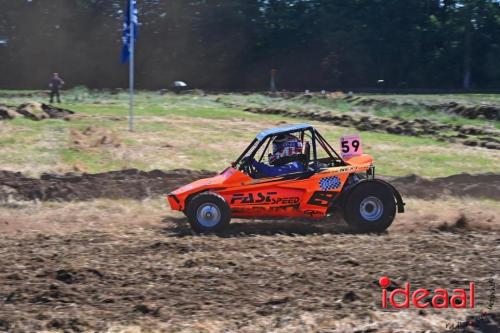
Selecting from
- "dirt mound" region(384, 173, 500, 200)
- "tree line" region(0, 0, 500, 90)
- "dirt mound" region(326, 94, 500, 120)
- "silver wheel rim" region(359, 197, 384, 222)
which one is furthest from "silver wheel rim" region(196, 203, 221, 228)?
"tree line" region(0, 0, 500, 90)

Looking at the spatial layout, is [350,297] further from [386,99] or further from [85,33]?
[85,33]

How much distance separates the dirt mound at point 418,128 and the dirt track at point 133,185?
6.66 meters

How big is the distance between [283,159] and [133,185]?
435cm

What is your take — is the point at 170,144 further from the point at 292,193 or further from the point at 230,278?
the point at 230,278

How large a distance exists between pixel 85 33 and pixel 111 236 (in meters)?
49.6

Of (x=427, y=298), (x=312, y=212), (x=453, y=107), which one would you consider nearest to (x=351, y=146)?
(x=312, y=212)

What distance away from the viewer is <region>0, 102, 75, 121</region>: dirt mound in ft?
74.6

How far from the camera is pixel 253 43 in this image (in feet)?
191

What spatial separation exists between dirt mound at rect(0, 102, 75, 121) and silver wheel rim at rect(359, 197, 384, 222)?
1465 cm

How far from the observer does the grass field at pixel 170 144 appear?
17359mm

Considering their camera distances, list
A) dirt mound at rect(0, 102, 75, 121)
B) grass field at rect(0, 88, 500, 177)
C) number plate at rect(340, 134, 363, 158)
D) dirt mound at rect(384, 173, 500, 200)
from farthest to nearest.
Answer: dirt mound at rect(0, 102, 75, 121), grass field at rect(0, 88, 500, 177), dirt mound at rect(384, 173, 500, 200), number plate at rect(340, 134, 363, 158)

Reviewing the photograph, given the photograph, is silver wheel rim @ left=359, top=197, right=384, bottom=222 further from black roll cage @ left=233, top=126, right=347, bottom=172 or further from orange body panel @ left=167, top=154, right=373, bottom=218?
black roll cage @ left=233, top=126, right=347, bottom=172

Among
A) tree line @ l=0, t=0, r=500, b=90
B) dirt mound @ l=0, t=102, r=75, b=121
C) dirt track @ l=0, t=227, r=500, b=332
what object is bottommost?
dirt track @ l=0, t=227, r=500, b=332

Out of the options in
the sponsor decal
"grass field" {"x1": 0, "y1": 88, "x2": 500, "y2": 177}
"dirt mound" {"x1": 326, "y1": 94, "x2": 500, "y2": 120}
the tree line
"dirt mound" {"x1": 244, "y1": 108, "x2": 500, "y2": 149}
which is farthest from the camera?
the tree line
